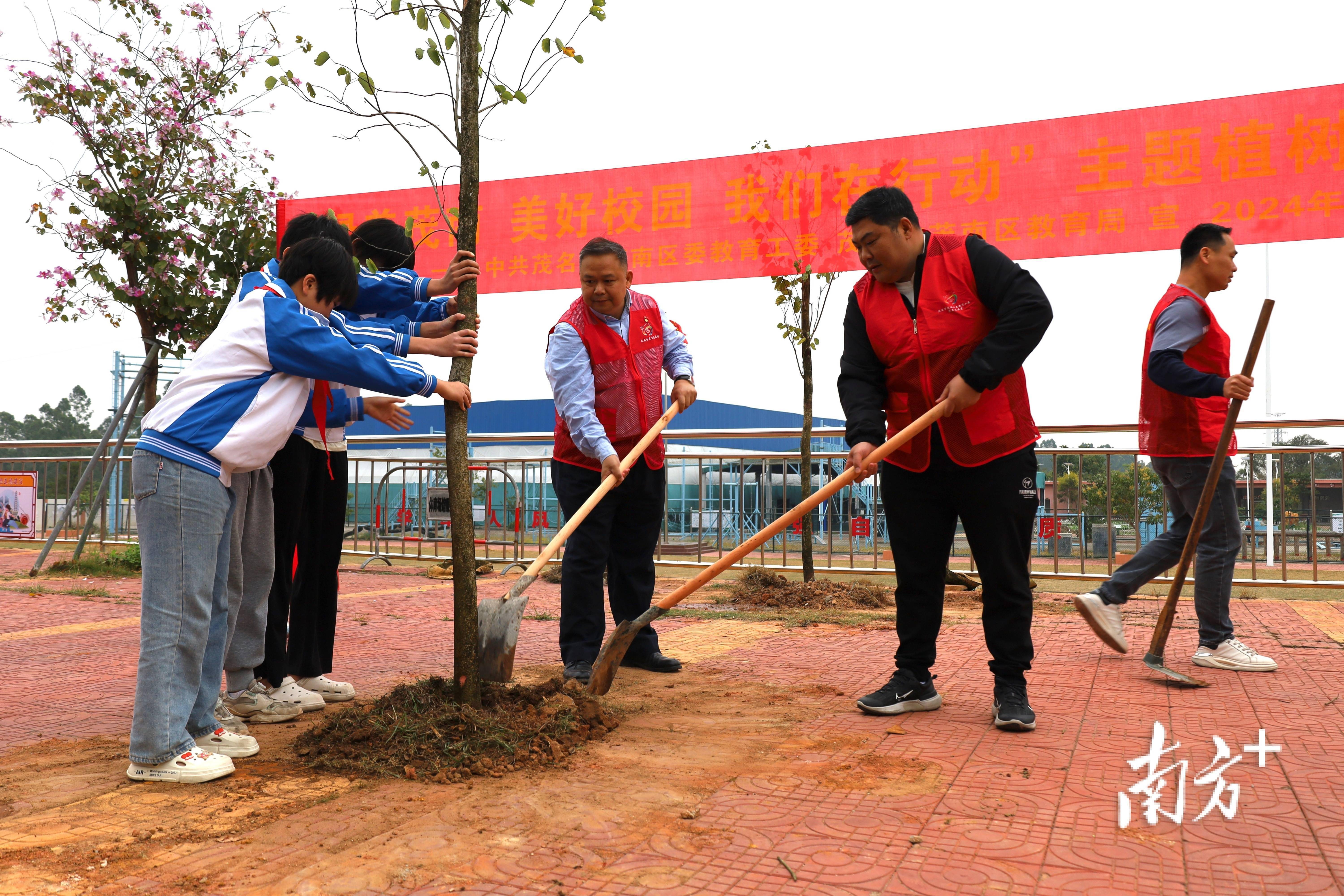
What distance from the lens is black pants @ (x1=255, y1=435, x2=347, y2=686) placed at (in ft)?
11.0

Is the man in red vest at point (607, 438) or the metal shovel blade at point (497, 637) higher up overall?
the man in red vest at point (607, 438)

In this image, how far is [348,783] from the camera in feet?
8.15

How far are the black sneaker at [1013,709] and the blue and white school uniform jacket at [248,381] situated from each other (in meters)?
2.17

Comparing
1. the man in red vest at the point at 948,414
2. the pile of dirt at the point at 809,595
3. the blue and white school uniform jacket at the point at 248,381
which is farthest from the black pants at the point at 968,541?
the pile of dirt at the point at 809,595

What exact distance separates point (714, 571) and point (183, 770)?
67.4 inches

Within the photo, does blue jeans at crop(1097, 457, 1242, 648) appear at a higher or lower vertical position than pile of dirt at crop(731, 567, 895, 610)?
higher

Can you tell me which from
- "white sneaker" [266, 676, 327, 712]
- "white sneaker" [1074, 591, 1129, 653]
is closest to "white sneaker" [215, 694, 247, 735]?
"white sneaker" [266, 676, 327, 712]

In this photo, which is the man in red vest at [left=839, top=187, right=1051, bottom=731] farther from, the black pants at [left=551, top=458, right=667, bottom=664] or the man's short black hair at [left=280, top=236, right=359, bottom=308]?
the man's short black hair at [left=280, top=236, right=359, bottom=308]

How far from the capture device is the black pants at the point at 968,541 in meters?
3.20

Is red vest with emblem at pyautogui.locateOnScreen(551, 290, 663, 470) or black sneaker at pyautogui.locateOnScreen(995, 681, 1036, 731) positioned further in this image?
red vest with emblem at pyautogui.locateOnScreen(551, 290, 663, 470)

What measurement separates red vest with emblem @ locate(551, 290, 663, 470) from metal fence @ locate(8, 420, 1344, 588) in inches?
63.6

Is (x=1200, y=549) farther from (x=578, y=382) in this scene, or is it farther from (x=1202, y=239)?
(x=578, y=382)

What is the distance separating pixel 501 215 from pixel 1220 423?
7.45 m

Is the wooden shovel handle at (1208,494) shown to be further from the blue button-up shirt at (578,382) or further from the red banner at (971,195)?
the red banner at (971,195)
